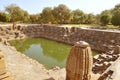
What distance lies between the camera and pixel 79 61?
185 inches

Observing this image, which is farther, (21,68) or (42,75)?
(21,68)

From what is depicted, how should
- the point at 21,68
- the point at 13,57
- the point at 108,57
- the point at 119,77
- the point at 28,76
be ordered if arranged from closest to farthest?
the point at 119,77 → the point at 28,76 → the point at 21,68 → the point at 13,57 → the point at 108,57

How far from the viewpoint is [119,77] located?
20.6 ft

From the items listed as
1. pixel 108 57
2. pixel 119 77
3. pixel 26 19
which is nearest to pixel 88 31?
pixel 108 57

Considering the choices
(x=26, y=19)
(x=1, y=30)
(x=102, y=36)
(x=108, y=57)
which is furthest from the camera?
(x=26, y=19)

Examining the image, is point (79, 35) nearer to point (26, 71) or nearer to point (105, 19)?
point (105, 19)

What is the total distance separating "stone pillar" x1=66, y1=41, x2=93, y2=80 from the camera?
470 centimetres

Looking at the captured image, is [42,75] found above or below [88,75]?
below

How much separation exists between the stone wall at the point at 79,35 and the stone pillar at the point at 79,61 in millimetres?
13395

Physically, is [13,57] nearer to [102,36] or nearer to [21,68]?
[21,68]

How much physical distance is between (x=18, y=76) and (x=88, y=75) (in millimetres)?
3204

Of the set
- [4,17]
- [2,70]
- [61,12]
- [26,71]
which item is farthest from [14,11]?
[2,70]

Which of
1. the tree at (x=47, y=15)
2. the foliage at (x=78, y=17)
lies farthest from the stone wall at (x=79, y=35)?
the foliage at (x=78, y=17)

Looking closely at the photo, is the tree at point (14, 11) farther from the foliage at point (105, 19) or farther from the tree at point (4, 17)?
the foliage at point (105, 19)
